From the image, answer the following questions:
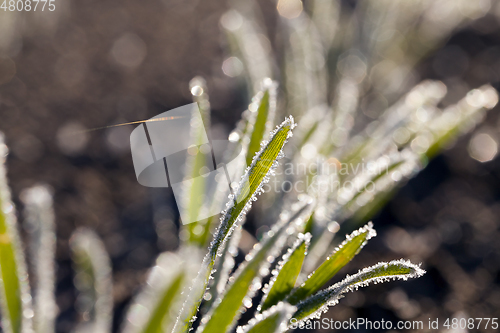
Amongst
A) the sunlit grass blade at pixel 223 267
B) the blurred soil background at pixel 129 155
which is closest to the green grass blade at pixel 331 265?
the sunlit grass blade at pixel 223 267

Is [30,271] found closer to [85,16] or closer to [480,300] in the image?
[480,300]

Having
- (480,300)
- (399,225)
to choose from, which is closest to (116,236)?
(399,225)

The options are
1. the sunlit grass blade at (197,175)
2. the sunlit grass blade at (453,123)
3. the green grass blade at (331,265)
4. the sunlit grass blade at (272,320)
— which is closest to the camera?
the sunlit grass blade at (272,320)

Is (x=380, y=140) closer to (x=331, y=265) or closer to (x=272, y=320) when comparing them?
(x=331, y=265)

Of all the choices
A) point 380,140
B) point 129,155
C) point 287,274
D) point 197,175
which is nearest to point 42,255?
point 197,175

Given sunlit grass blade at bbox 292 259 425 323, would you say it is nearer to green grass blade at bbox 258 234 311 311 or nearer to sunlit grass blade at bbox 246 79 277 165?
green grass blade at bbox 258 234 311 311

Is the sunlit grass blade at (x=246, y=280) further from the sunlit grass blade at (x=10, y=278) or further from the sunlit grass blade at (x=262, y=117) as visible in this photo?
the sunlit grass blade at (x=10, y=278)

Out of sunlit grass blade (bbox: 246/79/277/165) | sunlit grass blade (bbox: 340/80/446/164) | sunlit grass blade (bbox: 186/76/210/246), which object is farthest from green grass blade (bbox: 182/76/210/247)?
sunlit grass blade (bbox: 340/80/446/164)
